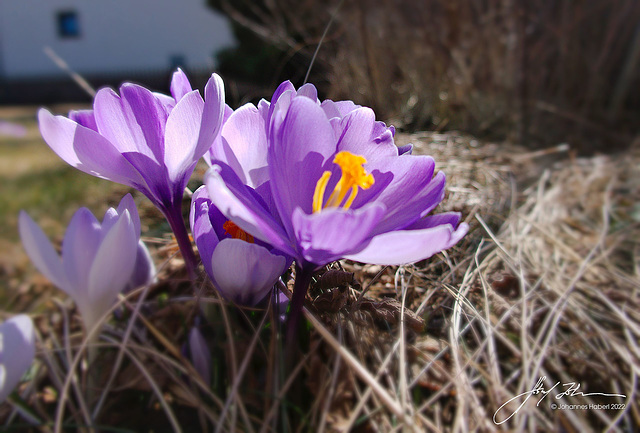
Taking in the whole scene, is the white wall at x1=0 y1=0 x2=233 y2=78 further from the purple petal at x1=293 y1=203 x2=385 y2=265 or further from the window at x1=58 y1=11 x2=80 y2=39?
the purple petal at x1=293 y1=203 x2=385 y2=265

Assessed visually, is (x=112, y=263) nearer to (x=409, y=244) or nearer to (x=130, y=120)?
(x=130, y=120)

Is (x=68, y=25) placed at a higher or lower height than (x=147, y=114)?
higher

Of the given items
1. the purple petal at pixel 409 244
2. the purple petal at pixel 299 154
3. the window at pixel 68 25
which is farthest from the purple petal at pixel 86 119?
the window at pixel 68 25

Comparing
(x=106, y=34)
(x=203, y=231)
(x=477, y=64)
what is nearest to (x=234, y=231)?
(x=203, y=231)

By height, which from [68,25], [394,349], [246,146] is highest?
[68,25]

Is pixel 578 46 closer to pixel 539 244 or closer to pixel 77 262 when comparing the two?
pixel 539 244

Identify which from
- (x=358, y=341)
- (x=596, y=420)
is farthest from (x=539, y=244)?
(x=358, y=341)

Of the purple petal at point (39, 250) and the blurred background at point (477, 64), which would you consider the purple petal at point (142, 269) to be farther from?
the blurred background at point (477, 64)
